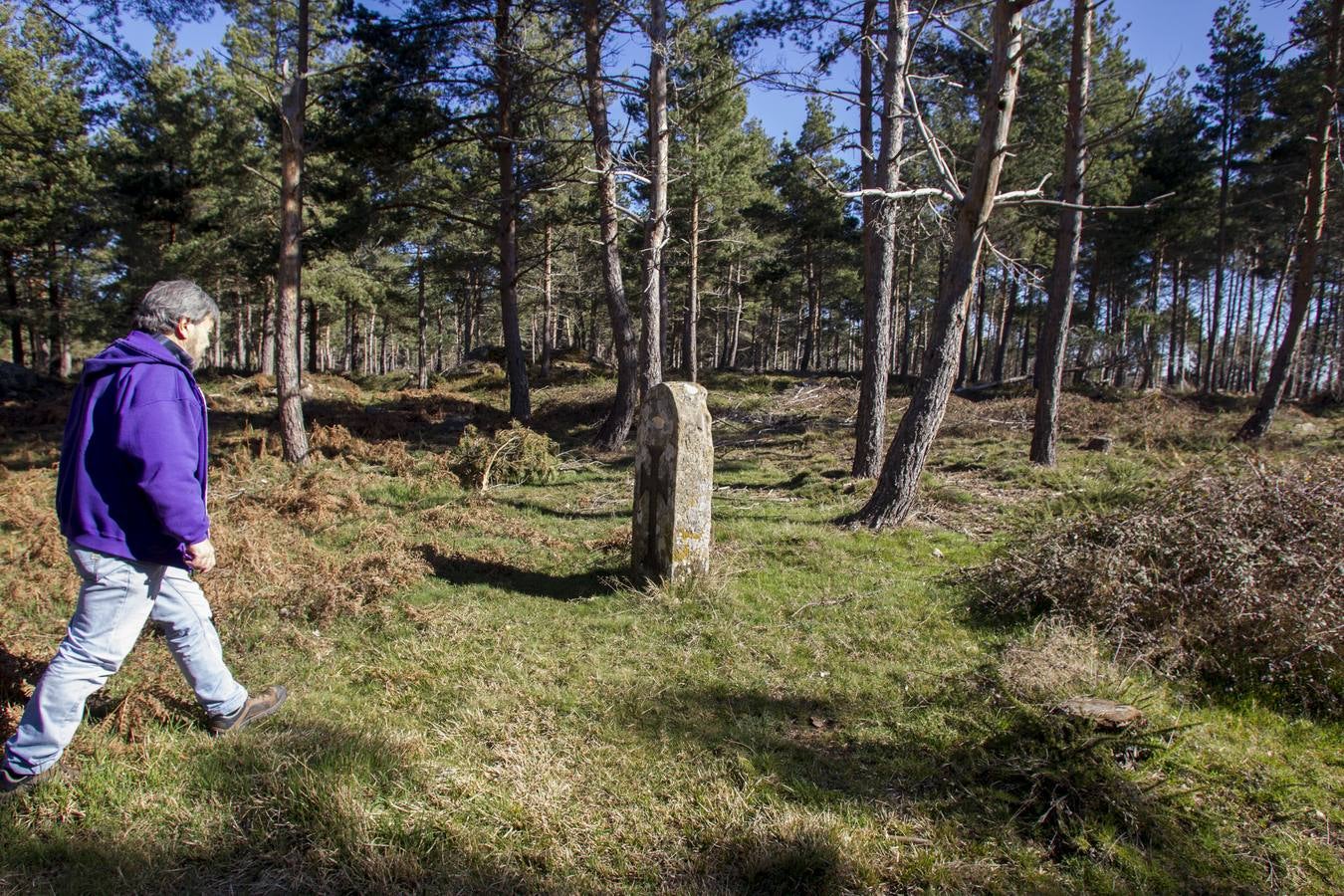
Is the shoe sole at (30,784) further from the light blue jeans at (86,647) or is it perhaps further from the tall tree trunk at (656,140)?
the tall tree trunk at (656,140)

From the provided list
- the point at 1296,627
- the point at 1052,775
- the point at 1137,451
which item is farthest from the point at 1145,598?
the point at 1137,451

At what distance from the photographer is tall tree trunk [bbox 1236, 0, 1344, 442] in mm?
11797

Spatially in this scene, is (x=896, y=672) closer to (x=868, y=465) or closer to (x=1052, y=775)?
(x=1052, y=775)

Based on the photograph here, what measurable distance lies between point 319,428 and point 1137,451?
14170mm

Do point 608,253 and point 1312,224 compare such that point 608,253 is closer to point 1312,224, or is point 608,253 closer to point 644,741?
point 644,741

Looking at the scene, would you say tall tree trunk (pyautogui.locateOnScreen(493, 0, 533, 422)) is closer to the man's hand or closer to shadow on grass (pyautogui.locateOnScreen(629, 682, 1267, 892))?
the man's hand

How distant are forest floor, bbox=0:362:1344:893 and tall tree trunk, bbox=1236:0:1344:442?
9.37m

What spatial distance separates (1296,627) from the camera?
388 cm

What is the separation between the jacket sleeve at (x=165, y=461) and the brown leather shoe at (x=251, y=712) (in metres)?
1.06

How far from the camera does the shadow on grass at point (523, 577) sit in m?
5.61

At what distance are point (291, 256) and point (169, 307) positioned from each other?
8.64 m

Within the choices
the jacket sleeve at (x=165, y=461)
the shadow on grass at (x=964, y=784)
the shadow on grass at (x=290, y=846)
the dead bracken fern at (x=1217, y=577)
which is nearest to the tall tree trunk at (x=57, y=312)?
the jacket sleeve at (x=165, y=461)

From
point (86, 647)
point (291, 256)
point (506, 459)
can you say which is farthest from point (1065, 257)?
point (86, 647)

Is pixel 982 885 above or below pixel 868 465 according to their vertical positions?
below
